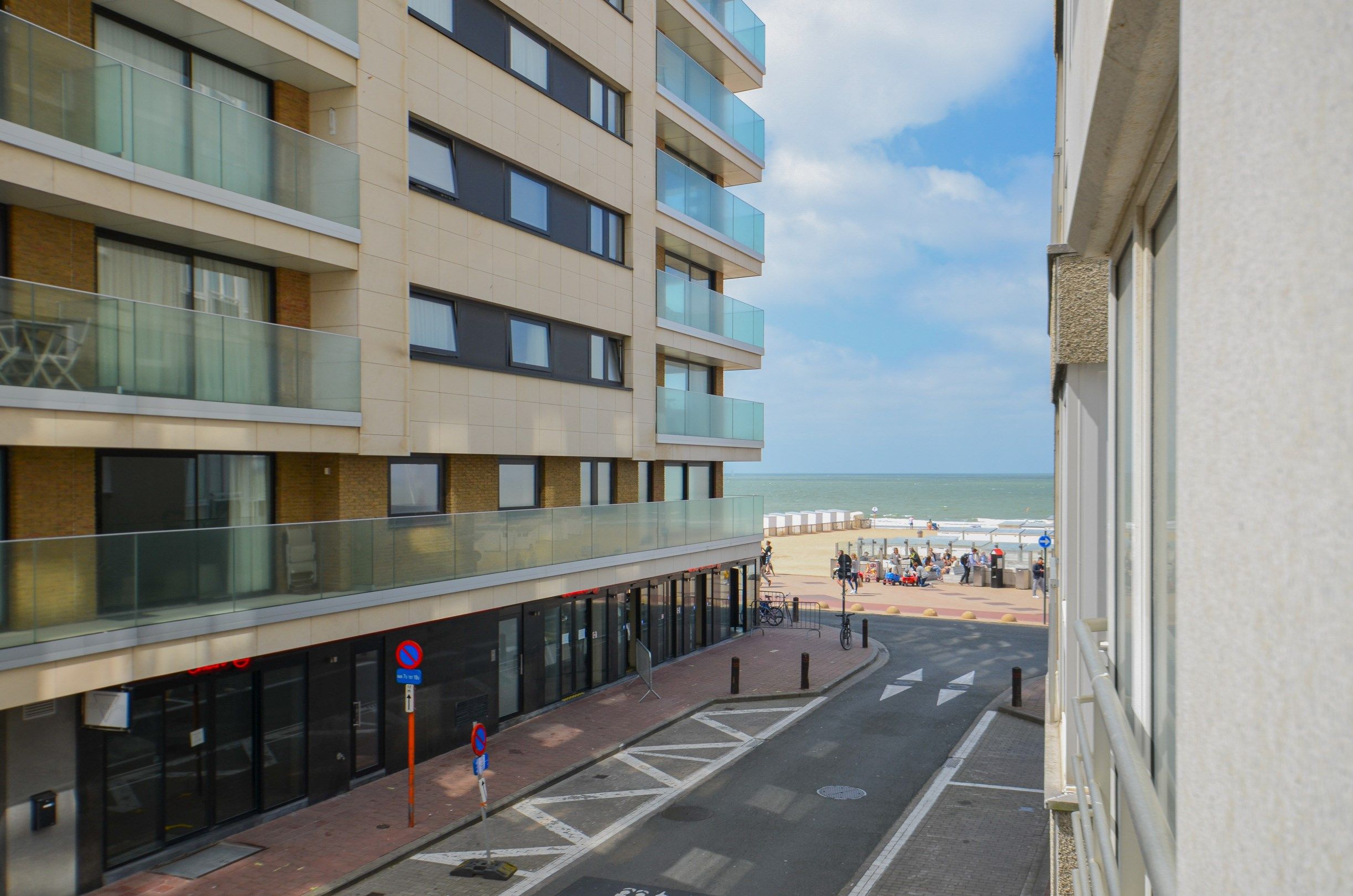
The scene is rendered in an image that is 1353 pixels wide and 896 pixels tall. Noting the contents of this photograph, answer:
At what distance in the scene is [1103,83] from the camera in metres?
1.91

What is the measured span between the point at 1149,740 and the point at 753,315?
2982cm

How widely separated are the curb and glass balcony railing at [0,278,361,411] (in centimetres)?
721

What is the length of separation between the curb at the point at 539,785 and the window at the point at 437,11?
15031mm

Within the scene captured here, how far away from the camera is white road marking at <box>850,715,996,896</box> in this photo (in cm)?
1380

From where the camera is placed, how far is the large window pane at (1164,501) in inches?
80.4

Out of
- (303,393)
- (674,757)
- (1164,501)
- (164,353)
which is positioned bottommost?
(674,757)

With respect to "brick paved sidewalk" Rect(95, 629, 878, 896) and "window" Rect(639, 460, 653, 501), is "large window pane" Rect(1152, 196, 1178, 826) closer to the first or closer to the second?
"brick paved sidewalk" Rect(95, 629, 878, 896)

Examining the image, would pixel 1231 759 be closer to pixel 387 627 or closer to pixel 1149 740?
pixel 1149 740

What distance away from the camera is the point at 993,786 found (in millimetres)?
18125

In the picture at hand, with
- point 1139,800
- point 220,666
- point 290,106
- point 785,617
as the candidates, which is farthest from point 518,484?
point 1139,800

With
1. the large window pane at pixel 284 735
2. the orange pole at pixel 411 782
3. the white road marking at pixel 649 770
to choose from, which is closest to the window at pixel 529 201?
the large window pane at pixel 284 735

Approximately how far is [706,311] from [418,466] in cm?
1273

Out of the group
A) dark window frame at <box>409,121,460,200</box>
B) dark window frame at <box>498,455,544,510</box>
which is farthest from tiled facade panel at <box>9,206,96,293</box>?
dark window frame at <box>498,455,544,510</box>

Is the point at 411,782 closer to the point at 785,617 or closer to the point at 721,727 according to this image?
the point at 721,727
